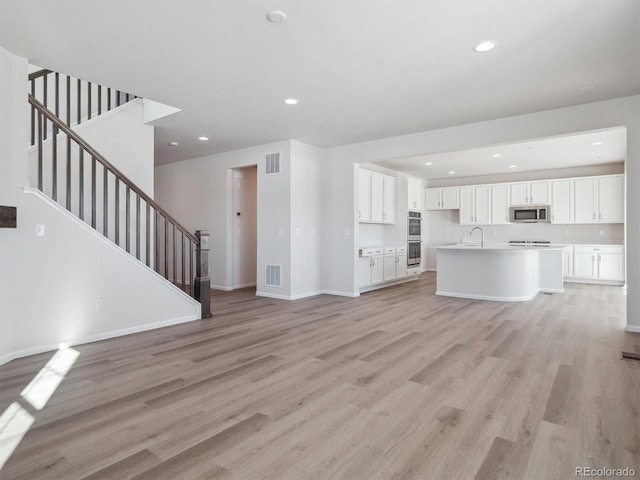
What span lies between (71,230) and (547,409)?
422 centimetres

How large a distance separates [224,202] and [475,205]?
20.8ft

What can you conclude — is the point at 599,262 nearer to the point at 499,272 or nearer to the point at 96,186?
the point at 499,272

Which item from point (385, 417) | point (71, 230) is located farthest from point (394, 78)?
point (71, 230)

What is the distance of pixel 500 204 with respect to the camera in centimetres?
930

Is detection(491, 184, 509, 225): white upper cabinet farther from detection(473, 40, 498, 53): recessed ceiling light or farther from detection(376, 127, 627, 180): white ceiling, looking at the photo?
detection(473, 40, 498, 53): recessed ceiling light

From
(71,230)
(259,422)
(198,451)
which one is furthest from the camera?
(71,230)

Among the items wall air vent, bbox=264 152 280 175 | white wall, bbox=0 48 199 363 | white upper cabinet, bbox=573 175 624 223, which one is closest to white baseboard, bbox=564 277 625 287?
white upper cabinet, bbox=573 175 624 223

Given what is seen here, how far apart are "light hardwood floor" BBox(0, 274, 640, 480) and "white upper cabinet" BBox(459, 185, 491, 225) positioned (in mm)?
5438

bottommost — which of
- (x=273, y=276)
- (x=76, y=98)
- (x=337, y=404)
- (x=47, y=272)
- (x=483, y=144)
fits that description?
(x=337, y=404)

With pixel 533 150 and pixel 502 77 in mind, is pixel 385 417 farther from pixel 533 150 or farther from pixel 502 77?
pixel 533 150

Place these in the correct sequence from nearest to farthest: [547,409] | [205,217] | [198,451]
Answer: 1. [198,451]
2. [547,409]
3. [205,217]

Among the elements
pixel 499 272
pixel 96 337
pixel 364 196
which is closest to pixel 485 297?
pixel 499 272

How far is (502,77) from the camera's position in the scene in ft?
12.1

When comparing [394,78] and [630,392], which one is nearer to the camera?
[630,392]
